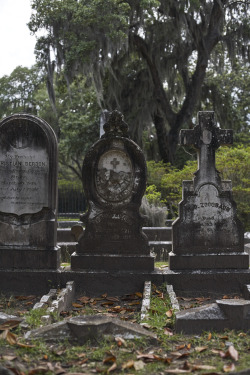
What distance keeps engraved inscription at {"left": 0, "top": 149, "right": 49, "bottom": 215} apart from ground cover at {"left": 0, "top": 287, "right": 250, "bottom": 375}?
7.30ft

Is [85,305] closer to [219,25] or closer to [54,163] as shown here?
[54,163]

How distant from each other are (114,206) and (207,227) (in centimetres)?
141

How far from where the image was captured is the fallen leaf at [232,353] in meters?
3.51

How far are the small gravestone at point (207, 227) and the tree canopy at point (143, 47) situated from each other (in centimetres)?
991

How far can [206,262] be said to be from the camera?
21.6 feet

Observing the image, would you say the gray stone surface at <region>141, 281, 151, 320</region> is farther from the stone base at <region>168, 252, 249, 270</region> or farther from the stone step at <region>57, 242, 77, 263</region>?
the stone step at <region>57, 242, 77, 263</region>

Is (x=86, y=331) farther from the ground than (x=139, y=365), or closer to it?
farther from the ground

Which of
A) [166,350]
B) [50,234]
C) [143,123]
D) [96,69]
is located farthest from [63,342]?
[143,123]

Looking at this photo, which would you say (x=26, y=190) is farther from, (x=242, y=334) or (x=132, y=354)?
(x=242, y=334)

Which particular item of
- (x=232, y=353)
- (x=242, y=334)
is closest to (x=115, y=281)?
(x=242, y=334)

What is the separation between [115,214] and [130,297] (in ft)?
4.07

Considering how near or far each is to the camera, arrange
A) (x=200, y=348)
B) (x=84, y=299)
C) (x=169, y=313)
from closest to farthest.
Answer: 1. (x=200, y=348)
2. (x=169, y=313)
3. (x=84, y=299)

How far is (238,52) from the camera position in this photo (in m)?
18.0

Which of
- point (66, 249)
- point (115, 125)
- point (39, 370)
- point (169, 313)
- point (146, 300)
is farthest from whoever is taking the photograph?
point (66, 249)
